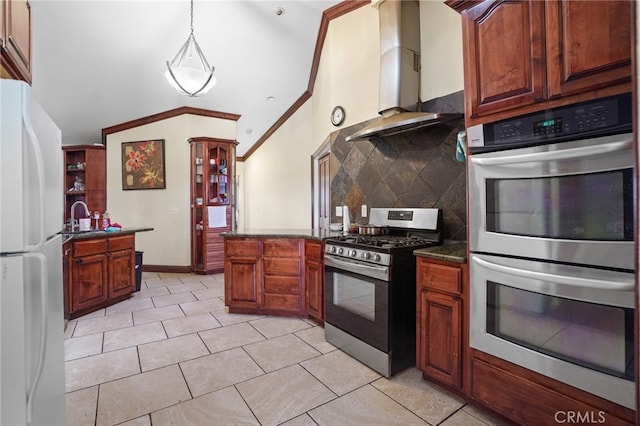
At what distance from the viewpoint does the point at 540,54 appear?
1457mm

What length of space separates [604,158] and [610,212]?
22cm

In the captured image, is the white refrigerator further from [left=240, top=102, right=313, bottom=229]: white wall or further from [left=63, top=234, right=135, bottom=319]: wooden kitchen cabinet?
[left=240, top=102, right=313, bottom=229]: white wall

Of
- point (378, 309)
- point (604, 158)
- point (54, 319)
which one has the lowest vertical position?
point (378, 309)

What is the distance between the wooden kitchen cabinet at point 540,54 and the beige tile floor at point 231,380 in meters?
1.70

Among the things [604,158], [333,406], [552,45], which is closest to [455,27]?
[552,45]

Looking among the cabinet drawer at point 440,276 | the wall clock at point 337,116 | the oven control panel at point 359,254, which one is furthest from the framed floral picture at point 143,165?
the cabinet drawer at point 440,276

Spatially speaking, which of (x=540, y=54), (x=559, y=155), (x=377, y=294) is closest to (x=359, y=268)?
(x=377, y=294)

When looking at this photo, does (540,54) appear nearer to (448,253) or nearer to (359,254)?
(448,253)

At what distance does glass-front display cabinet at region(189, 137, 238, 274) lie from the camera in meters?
5.29

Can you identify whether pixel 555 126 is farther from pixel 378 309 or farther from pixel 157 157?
pixel 157 157

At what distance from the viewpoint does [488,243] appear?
1651 millimetres

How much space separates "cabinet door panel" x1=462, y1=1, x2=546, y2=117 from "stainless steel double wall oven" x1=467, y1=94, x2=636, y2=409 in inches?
5.1

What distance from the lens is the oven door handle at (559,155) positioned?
123 cm

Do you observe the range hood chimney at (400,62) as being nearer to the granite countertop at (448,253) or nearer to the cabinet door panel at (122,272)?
the granite countertop at (448,253)
